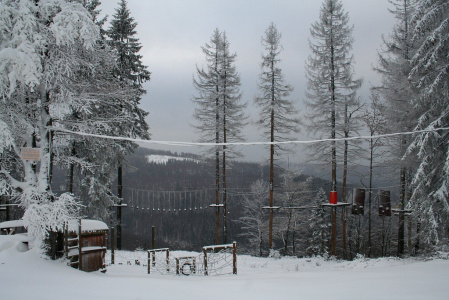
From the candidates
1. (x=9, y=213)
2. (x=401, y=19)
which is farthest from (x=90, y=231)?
(x=401, y=19)

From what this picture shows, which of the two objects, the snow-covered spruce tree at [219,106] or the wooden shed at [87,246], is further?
the snow-covered spruce tree at [219,106]

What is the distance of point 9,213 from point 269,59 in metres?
19.2

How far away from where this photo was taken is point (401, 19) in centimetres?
1421

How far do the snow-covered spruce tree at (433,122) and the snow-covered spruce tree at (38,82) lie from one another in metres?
10.9

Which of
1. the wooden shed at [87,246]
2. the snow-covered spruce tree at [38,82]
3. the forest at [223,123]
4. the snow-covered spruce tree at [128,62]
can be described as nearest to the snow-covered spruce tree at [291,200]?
the forest at [223,123]

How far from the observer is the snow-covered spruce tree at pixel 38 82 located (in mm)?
5703

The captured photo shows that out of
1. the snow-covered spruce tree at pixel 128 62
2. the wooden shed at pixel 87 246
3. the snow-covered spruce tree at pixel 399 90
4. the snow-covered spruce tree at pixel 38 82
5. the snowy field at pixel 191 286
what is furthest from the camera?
the snow-covered spruce tree at pixel 128 62

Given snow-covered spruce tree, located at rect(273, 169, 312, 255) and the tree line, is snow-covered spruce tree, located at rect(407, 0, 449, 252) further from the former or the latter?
snow-covered spruce tree, located at rect(273, 169, 312, 255)

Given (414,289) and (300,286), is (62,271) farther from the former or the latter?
(414,289)

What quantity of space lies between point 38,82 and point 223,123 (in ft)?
39.2

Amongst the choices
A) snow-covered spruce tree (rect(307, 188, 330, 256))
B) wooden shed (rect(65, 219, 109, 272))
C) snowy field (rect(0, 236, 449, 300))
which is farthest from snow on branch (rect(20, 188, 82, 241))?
snow-covered spruce tree (rect(307, 188, 330, 256))

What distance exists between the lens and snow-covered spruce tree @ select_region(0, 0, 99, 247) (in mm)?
5703

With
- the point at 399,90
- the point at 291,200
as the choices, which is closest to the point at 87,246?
the point at 399,90

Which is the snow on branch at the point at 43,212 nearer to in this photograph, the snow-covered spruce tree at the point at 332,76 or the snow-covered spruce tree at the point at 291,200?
the snow-covered spruce tree at the point at 332,76
